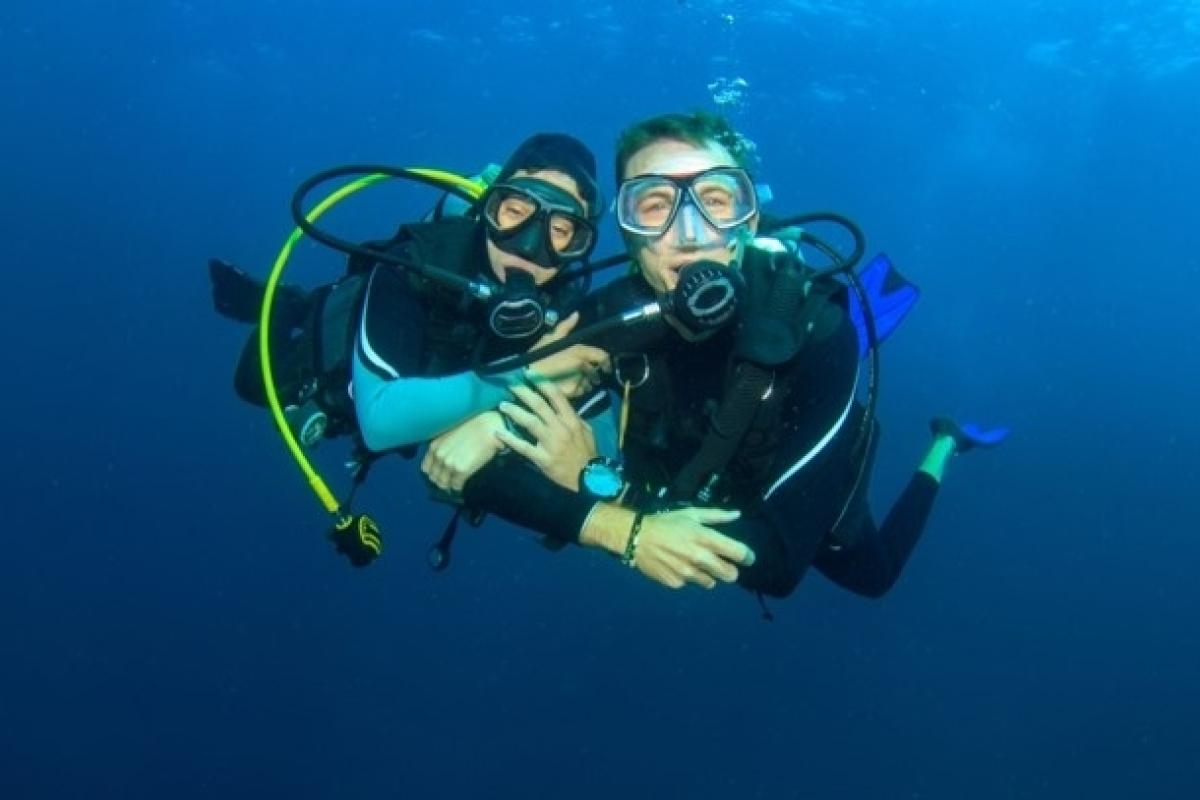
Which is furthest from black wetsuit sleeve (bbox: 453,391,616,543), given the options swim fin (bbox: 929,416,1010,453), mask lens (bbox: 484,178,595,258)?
swim fin (bbox: 929,416,1010,453)

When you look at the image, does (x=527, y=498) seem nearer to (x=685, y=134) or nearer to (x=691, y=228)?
(x=691, y=228)

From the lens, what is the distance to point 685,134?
4238mm

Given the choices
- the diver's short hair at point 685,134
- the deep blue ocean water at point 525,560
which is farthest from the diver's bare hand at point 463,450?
the deep blue ocean water at point 525,560

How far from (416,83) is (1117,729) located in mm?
36346

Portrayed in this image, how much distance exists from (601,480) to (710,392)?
79 centimetres

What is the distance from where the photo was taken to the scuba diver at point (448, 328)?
3896 millimetres

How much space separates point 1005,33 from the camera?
2828 cm

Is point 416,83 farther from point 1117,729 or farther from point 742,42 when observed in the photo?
point 1117,729

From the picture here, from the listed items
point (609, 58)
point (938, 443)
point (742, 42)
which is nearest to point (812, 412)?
point (938, 443)

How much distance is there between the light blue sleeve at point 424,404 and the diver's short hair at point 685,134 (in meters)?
1.30

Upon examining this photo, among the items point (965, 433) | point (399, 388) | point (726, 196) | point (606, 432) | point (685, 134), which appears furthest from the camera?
point (965, 433)

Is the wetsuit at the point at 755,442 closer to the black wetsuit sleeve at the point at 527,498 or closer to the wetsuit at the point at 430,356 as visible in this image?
the black wetsuit sleeve at the point at 527,498

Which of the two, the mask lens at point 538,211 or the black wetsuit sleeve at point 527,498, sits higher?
the mask lens at point 538,211

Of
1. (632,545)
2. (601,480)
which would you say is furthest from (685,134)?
(632,545)
